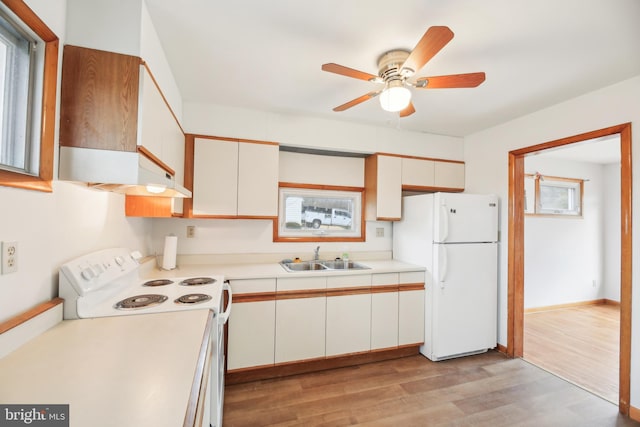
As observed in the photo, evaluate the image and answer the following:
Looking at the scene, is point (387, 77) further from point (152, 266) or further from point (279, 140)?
point (152, 266)

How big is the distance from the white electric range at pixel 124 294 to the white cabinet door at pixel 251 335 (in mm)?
490

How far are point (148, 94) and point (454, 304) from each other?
2.97 meters

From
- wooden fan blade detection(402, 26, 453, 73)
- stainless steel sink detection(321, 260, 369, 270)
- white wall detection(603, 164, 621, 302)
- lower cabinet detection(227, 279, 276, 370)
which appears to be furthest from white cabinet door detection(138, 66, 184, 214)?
white wall detection(603, 164, 621, 302)

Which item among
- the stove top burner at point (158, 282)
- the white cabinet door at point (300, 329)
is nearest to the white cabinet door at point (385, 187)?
the white cabinet door at point (300, 329)

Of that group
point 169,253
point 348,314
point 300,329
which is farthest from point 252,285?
point 348,314

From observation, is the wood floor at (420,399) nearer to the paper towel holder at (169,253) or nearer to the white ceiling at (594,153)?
the paper towel holder at (169,253)

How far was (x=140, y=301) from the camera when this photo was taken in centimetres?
150

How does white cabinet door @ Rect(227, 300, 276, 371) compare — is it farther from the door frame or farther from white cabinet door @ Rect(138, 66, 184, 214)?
the door frame

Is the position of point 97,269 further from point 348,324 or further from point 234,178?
point 348,324

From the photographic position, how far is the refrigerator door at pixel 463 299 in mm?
2676

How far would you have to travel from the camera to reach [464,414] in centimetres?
195

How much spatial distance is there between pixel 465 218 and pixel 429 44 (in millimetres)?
1933

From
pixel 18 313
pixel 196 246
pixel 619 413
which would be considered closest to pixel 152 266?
pixel 196 246

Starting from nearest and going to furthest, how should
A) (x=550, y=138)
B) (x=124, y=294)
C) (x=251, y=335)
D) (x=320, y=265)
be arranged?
(x=124, y=294), (x=251, y=335), (x=550, y=138), (x=320, y=265)
